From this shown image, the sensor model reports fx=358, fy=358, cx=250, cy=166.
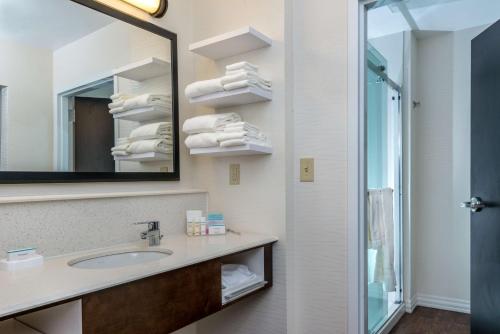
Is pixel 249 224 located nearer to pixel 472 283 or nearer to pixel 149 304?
pixel 149 304

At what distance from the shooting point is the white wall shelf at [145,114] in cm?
166

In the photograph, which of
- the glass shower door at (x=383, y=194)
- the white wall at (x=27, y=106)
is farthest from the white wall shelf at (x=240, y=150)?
the glass shower door at (x=383, y=194)

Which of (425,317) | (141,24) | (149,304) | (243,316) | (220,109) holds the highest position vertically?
(141,24)

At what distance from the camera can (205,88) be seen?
5.57 ft

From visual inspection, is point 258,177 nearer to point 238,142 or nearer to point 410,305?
point 238,142

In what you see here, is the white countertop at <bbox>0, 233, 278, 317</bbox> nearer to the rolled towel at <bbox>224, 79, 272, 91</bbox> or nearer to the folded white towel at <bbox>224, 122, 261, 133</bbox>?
the folded white towel at <bbox>224, 122, 261, 133</bbox>

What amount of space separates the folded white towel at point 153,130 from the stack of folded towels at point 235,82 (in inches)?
9.2

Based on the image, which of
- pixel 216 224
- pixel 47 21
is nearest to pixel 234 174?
pixel 216 224

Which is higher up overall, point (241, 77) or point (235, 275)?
point (241, 77)

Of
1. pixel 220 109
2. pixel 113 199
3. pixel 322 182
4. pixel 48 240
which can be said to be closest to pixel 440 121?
pixel 322 182

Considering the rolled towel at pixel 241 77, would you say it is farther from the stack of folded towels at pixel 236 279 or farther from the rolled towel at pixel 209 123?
the stack of folded towels at pixel 236 279

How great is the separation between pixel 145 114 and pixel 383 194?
64.1 inches

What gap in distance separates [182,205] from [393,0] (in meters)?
1.42

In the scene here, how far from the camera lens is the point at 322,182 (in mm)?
1698
